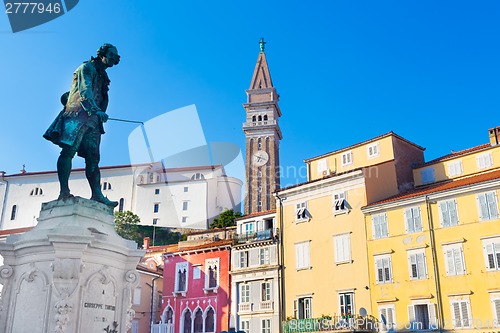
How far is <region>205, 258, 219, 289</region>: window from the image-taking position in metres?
43.9

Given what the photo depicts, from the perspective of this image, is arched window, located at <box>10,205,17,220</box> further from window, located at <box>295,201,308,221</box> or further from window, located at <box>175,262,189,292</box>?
window, located at <box>295,201,308,221</box>

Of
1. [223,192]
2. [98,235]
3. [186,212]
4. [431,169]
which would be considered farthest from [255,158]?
[98,235]

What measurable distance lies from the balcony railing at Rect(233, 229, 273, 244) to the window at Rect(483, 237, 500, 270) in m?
16.4

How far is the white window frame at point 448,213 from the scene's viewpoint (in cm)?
3206

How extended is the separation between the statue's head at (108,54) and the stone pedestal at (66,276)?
10.4 ft

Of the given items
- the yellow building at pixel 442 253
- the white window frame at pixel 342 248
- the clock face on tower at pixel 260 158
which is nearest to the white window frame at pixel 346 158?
the yellow building at pixel 442 253

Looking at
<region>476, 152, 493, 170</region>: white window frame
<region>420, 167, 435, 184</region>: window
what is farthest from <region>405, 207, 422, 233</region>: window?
<region>476, 152, 493, 170</region>: white window frame

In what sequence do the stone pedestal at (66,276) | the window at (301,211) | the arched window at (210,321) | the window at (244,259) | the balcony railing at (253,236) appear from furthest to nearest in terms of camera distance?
1. the arched window at (210,321)
2. the window at (244,259)
3. the balcony railing at (253,236)
4. the window at (301,211)
5. the stone pedestal at (66,276)

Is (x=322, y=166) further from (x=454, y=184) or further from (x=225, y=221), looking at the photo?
(x=225, y=221)

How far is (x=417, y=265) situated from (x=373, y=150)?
35.2ft

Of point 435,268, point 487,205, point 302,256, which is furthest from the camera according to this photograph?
point 302,256

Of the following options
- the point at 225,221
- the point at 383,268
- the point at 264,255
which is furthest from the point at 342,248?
the point at 225,221

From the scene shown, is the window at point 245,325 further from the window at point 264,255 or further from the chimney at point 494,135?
the chimney at point 494,135

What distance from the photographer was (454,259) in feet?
103
